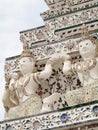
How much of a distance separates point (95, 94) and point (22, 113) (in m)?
1.28

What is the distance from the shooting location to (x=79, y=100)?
24.9 feet

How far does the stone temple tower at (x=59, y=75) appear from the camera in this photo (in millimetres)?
7125

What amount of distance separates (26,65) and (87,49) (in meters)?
1.14

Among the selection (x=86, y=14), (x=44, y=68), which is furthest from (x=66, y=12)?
(x=44, y=68)

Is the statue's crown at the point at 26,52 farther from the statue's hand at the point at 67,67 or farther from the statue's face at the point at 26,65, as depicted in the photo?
the statue's hand at the point at 67,67

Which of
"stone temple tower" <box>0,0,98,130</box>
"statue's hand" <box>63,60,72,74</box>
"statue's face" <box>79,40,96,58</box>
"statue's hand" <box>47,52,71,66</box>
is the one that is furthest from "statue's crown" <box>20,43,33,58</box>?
"statue's face" <box>79,40,96,58</box>

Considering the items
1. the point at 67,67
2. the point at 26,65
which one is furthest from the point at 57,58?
the point at 26,65

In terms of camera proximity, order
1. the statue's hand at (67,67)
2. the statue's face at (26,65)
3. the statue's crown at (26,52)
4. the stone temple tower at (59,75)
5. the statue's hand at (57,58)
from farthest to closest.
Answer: the statue's crown at (26,52) < the statue's face at (26,65) < the statue's hand at (57,58) < the statue's hand at (67,67) < the stone temple tower at (59,75)

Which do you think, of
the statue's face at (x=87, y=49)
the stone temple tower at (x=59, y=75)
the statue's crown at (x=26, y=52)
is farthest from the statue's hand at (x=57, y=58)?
the statue's crown at (x=26, y=52)

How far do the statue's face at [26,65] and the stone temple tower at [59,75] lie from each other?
9 cm

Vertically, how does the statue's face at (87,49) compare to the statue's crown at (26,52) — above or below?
below

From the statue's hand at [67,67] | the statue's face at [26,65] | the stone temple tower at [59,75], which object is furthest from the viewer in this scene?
the statue's face at [26,65]

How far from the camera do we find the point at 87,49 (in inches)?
316

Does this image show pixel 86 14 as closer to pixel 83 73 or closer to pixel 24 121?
pixel 83 73
